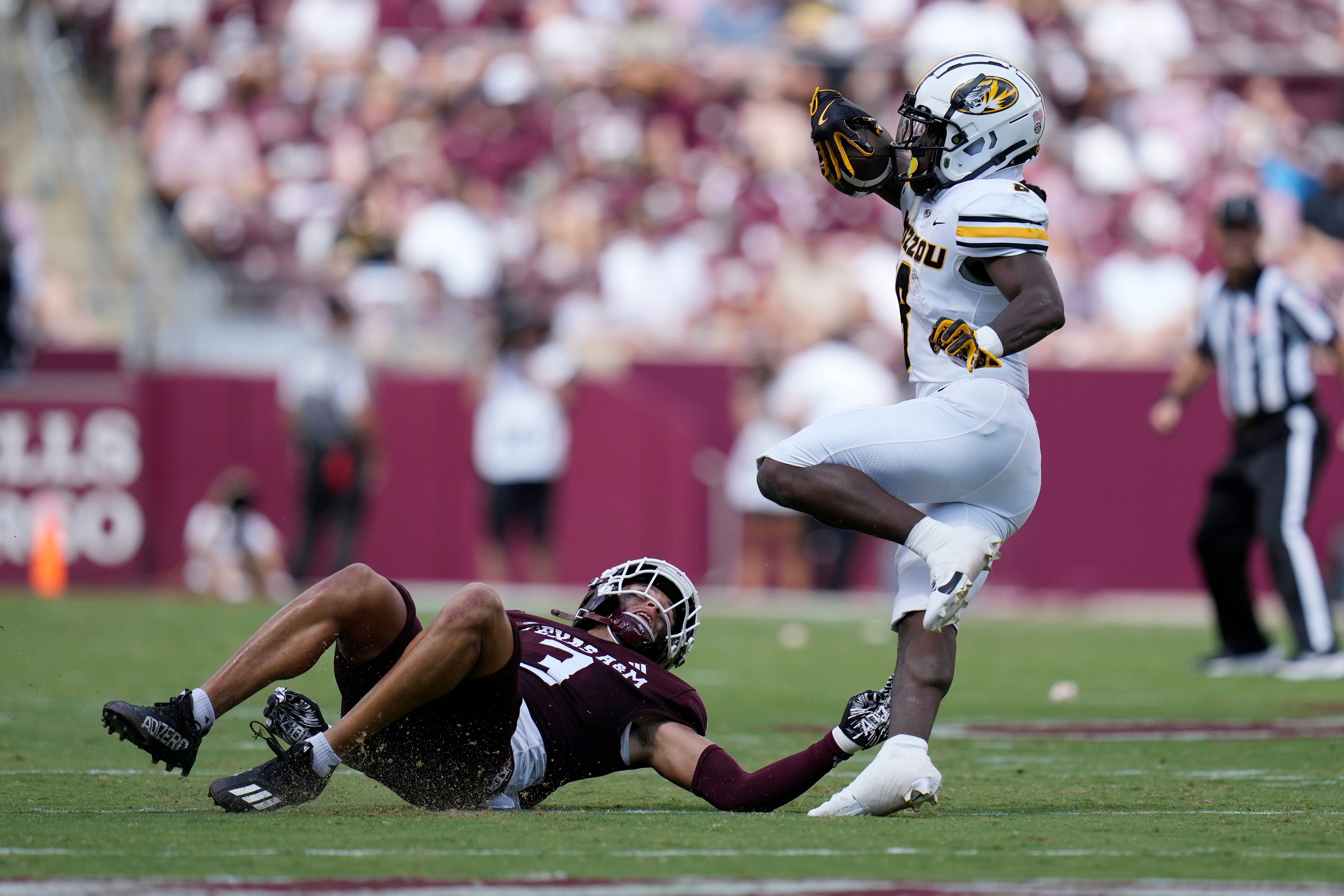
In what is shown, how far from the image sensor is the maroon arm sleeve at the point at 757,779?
180 inches

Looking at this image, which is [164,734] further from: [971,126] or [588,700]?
[971,126]

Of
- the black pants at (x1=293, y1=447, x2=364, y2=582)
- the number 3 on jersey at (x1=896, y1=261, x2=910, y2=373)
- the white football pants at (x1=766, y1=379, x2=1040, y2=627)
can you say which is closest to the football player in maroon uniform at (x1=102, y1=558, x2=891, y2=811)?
the white football pants at (x1=766, y1=379, x2=1040, y2=627)

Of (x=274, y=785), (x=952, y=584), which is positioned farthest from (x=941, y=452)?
(x=274, y=785)

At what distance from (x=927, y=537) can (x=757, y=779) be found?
28.7 inches

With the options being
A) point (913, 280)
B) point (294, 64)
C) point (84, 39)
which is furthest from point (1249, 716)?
point (84, 39)

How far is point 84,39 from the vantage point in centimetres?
1766

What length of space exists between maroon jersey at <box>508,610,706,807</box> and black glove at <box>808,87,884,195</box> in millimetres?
1421

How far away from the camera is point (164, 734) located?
4.36m

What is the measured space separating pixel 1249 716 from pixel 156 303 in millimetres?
10026

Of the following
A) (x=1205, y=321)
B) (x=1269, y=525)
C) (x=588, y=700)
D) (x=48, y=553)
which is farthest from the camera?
(x=48, y=553)

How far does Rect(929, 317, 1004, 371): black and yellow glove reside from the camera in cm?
488

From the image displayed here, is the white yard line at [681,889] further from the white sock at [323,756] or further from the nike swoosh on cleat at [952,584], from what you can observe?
the nike swoosh on cleat at [952,584]

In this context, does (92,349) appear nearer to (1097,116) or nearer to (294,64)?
(294,64)

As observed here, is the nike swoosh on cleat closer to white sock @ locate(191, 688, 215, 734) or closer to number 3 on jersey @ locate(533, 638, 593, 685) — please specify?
number 3 on jersey @ locate(533, 638, 593, 685)
